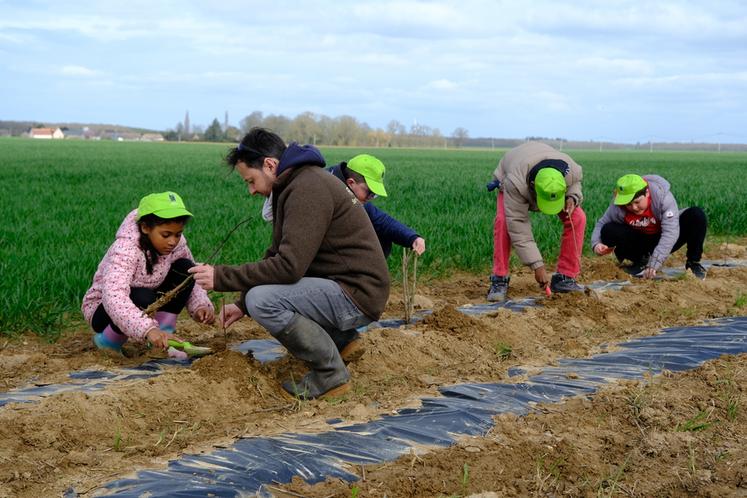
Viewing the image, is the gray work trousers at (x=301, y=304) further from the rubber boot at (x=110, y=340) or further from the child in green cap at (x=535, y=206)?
the child in green cap at (x=535, y=206)

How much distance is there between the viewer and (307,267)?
3.94 m

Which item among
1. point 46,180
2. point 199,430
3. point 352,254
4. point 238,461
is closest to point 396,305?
point 352,254

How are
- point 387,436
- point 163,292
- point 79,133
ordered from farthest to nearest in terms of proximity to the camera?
point 79,133
point 163,292
point 387,436

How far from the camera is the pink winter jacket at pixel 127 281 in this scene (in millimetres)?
4348

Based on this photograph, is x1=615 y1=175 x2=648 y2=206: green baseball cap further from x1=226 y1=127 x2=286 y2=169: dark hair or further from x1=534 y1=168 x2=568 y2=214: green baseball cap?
x1=226 y1=127 x2=286 y2=169: dark hair

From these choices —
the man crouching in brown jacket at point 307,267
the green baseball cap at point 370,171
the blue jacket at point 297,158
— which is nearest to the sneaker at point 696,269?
the green baseball cap at point 370,171

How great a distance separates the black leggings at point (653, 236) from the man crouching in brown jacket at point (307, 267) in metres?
4.02

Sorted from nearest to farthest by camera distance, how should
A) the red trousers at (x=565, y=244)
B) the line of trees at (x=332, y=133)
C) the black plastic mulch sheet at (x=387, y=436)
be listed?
1. the black plastic mulch sheet at (x=387, y=436)
2. the red trousers at (x=565, y=244)
3. the line of trees at (x=332, y=133)

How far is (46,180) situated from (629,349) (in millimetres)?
16004

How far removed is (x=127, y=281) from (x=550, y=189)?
9.79 ft

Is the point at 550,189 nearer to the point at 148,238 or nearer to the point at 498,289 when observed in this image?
the point at 498,289

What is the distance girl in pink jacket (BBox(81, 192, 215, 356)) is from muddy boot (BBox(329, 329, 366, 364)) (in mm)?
805

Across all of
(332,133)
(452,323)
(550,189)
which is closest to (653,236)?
(550,189)

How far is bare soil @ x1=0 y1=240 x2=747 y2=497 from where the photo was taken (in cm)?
302
